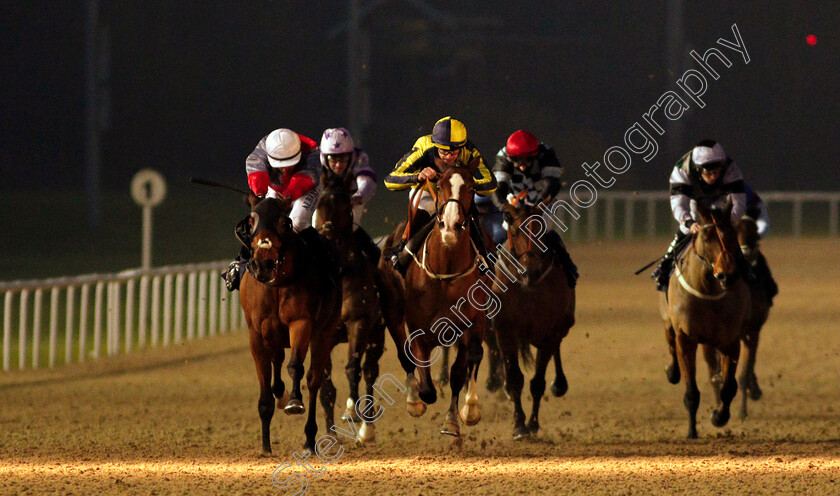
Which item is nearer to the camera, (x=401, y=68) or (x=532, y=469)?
(x=532, y=469)

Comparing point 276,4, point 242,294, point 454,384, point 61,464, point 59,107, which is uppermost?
point 276,4

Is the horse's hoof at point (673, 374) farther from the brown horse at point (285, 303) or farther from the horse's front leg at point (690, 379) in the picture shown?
the brown horse at point (285, 303)

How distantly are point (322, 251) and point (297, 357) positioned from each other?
0.76 meters

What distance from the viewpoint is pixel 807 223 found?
30234mm

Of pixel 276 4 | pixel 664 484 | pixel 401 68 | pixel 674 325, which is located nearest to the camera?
pixel 664 484

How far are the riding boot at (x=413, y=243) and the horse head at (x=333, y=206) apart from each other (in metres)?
0.38

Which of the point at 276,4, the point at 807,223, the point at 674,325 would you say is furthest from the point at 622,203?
the point at 674,325

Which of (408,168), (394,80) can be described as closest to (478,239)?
(408,168)

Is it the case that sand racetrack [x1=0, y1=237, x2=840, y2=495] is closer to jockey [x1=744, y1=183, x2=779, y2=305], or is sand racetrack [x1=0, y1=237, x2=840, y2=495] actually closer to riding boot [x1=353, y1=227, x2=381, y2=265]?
jockey [x1=744, y1=183, x2=779, y2=305]

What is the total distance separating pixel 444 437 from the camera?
9.14m

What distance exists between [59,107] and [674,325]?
122ft

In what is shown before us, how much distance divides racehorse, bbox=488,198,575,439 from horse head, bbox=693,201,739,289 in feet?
3.71

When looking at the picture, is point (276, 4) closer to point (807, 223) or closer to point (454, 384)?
Answer: point (807, 223)

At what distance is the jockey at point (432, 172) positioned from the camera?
784 centimetres
